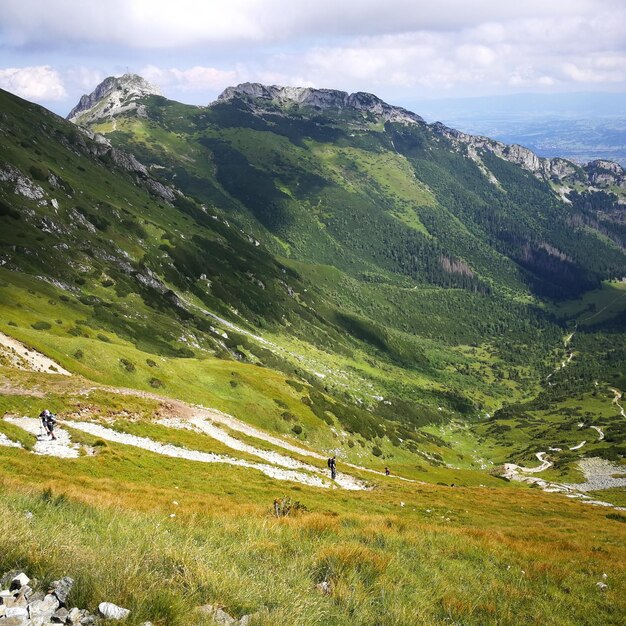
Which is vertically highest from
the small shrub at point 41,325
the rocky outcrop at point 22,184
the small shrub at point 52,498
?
the rocky outcrop at point 22,184

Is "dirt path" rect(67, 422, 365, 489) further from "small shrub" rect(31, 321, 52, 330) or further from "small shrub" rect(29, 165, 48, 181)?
"small shrub" rect(29, 165, 48, 181)

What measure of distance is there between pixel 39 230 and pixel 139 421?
10520 centimetres

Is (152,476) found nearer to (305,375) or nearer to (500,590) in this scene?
(500,590)

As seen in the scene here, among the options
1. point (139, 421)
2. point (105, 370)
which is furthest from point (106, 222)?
point (139, 421)

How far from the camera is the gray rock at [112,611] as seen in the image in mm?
7203

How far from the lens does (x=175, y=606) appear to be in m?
7.62

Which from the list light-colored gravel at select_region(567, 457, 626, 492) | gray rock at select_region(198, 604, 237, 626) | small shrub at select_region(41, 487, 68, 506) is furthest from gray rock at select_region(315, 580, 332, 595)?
light-colored gravel at select_region(567, 457, 626, 492)

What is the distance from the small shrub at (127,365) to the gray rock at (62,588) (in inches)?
2454

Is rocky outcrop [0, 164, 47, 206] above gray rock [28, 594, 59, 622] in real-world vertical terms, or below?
above

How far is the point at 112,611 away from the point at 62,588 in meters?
1.27

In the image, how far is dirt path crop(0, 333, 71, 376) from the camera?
51.8m

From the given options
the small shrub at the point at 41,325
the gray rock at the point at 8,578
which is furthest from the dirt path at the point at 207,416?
the gray rock at the point at 8,578

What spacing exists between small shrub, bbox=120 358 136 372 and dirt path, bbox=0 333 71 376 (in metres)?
9.85

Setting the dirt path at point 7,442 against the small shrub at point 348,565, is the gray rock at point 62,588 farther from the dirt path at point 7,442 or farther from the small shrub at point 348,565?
the dirt path at point 7,442
